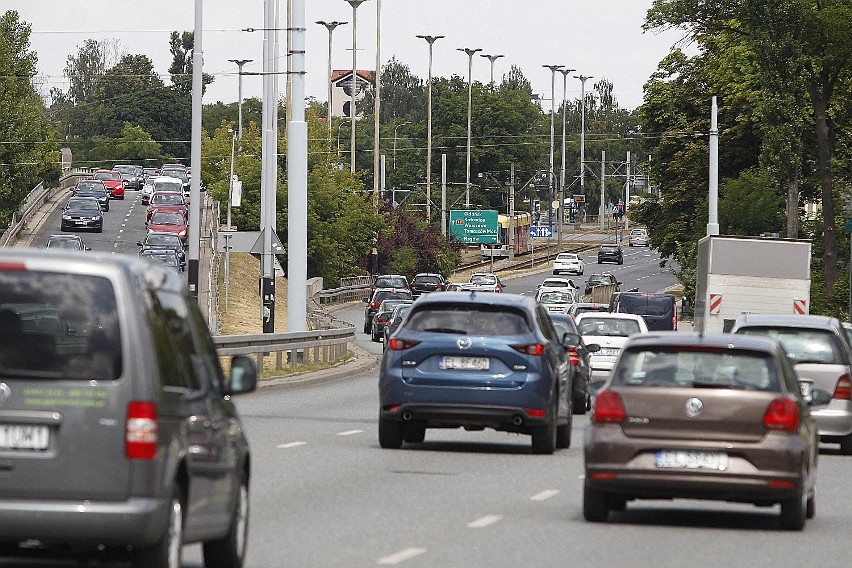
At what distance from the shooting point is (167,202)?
99.8 metres

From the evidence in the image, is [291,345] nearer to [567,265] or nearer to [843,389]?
[843,389]

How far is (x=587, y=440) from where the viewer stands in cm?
1414

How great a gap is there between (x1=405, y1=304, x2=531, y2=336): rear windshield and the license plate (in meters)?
6.61

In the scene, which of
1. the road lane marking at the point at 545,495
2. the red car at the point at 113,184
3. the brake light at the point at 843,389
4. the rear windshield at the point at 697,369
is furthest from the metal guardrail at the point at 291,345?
the red car at the point at 113,184

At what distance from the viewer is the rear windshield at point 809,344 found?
73.6 ft

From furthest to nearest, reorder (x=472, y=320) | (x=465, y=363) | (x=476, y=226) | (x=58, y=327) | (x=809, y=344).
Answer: (x=476, y=226), (x=809, y=344), (x=472, y=320), (x=465, y=363), (x=58, y=327)

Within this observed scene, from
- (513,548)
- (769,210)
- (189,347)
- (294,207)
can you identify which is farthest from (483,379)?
(769,210)

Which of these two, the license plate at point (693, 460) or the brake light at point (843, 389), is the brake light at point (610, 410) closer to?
the license plate at point (693, 460)

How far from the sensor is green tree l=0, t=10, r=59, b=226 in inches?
3565

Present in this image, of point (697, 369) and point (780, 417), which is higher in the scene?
point (697, 369)

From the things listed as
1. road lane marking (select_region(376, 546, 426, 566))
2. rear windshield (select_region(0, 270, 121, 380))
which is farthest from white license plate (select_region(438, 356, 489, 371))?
rear windshield (select_region(0, 270, 121, 380))

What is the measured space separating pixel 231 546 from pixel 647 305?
45.5 meters

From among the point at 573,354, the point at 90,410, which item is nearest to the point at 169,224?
the point at 573,354

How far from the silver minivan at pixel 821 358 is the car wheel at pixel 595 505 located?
27.1ft
